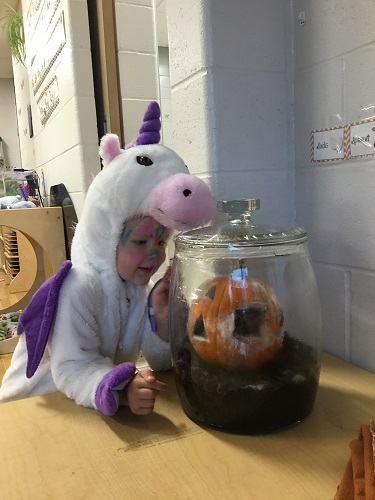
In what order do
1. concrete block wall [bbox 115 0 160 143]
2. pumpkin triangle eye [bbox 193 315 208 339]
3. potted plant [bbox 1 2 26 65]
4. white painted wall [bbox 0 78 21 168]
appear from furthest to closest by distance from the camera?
white painted wall [bbox 0 78 21 168] → potted plant [bbox 1 2 26 65] → concrete block wall [bbox 115 0 160 143] → pumpkin triangle eye [bbox 193 315 208 339]

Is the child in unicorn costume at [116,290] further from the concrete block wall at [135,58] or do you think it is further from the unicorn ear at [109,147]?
the concrete block wall at [135,58]

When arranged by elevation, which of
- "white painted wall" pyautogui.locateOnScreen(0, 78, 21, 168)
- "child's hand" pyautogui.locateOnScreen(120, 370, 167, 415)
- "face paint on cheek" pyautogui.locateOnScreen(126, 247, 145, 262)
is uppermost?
"white painted wall" pyautogui.locateOnScreen(0, 78, 21, 168)

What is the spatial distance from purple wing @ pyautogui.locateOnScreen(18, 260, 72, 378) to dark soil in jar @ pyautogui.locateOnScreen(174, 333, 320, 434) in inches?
9.1

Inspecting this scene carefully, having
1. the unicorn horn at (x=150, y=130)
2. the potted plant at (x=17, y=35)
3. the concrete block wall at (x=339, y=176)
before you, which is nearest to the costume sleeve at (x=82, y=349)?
the unicorn horn at (x=150, y=130)

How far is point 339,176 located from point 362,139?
7cm

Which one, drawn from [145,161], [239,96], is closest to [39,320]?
[145,161]

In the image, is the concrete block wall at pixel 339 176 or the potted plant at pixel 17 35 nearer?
the concrete block wall at pixel 339 176

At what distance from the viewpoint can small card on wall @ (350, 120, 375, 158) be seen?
2.09 ft

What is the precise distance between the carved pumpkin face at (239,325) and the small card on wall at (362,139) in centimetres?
27

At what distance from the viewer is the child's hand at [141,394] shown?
0.57 metres

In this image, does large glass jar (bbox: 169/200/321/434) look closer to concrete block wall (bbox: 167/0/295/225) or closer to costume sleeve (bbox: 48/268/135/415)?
costume sleeve (bbox: 48/268/135/415)

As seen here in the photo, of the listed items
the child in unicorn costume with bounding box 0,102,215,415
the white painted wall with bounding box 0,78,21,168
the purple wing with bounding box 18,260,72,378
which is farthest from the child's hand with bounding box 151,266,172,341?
the white painted wall with bounding box 0,78,21,168

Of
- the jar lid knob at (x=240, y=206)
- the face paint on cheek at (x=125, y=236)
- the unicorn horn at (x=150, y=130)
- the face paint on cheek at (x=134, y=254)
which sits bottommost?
the face paint on cheek at (x=134, y=254)

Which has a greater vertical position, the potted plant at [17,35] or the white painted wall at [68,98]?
the potted plant at [17,35]
